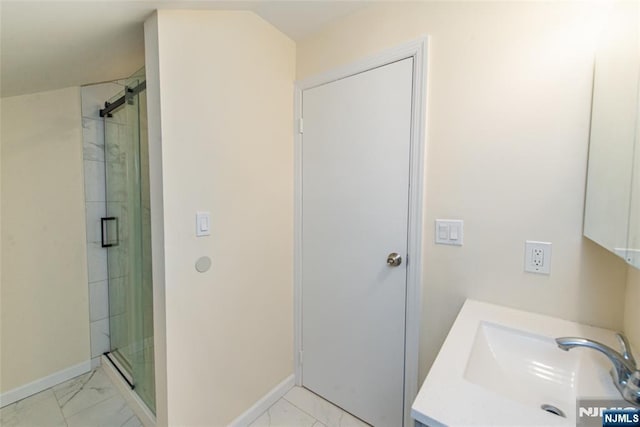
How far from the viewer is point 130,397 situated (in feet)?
5.68

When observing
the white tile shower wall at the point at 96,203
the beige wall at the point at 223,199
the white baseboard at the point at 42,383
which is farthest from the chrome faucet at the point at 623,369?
the white baseboard at the point at 42,383

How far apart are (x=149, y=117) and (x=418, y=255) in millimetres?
1424

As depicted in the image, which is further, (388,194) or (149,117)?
(388,194)

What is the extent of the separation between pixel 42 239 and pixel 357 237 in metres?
2.12

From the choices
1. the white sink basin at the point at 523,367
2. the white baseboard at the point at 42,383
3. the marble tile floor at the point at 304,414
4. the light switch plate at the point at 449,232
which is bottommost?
the marble tile floor at the point at 304,414

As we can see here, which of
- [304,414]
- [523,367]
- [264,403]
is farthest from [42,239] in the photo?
[523,367]

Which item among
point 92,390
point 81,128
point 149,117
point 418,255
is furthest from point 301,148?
point 92,390

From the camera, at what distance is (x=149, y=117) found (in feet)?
3.99

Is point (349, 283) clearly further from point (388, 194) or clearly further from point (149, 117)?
point (149, 117)

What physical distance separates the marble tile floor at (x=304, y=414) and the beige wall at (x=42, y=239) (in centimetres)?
154

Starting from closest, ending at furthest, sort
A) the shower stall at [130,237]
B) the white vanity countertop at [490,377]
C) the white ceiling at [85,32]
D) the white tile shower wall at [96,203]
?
the white vanity countertop at [490,377]
the white ceiling at [85,32]
the shower stall at [130,237]
the white tile shower wall at [96,203]

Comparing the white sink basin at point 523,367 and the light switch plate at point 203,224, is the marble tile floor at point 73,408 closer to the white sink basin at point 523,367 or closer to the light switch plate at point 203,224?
the light switch plate at point 203,224

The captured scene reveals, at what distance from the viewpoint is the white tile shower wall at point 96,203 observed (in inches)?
78.5

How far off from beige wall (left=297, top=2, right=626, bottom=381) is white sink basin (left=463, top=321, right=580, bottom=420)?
221 millimetres
